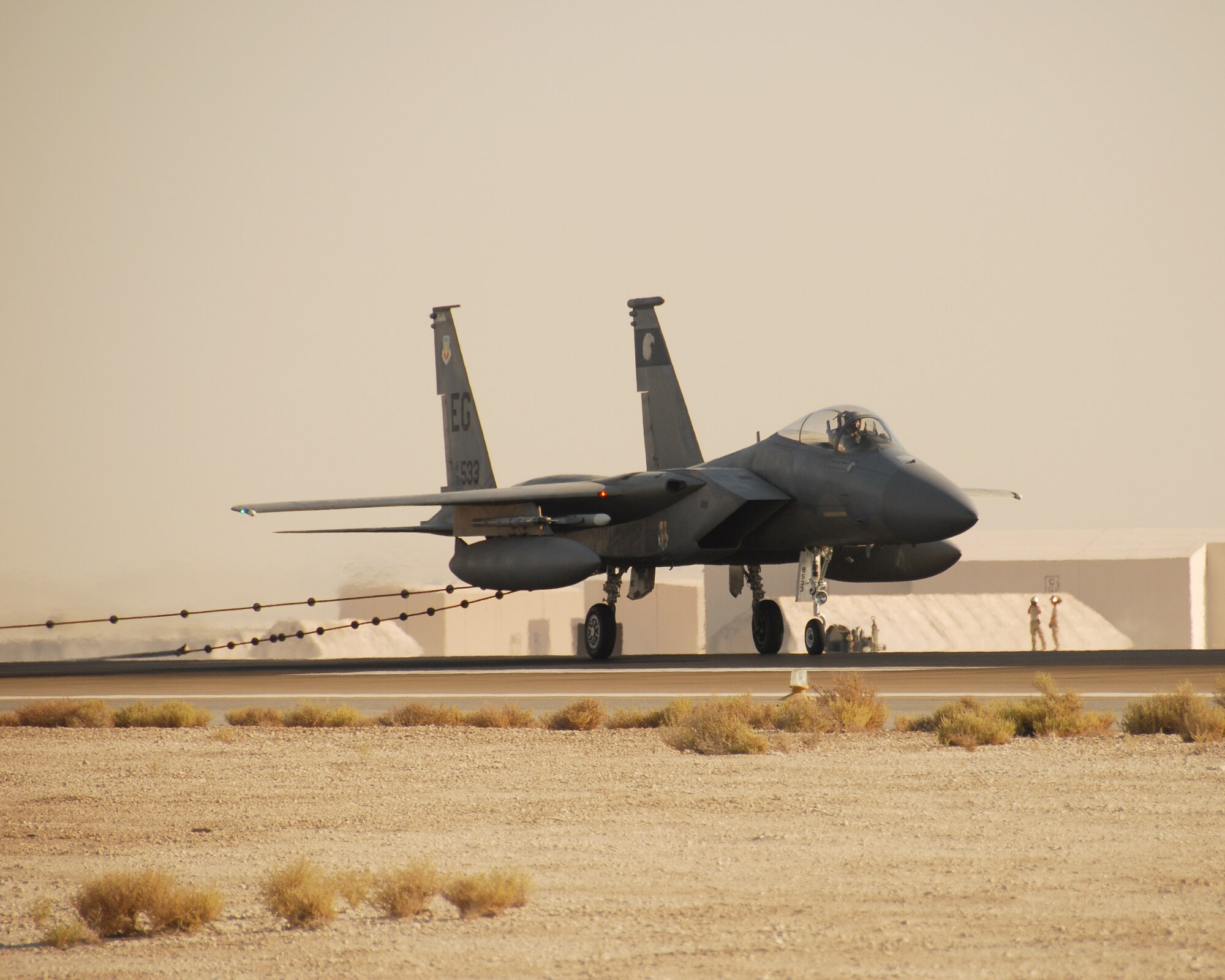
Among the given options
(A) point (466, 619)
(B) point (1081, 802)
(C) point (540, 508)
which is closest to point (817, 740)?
(B) point (1081, 802)

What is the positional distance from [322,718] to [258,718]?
0.73 metres

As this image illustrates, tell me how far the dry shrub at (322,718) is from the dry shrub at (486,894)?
833cm

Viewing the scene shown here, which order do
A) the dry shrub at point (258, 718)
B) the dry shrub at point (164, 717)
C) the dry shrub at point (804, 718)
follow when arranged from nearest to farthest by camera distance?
the dry shrub at point (804, 718) < the dry shrub at point (258, 718) < the dry shrub at point (164, 717)

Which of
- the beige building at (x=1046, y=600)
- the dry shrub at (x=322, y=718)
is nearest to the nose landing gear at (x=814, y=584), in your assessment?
the dry shrub at (x=322, y=718)

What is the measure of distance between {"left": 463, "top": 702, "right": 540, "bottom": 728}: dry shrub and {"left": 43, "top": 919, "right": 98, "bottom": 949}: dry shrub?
7931mm

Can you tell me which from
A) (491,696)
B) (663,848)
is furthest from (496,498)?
(663,848)

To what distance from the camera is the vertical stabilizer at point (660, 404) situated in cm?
2911

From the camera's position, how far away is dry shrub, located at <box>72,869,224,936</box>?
19.1 feet

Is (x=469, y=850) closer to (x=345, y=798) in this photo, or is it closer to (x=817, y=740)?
(x=345, y=798)

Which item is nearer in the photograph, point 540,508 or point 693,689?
point 693,689

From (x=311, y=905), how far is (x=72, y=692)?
1507cm

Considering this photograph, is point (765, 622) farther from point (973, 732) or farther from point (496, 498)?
point (973, 732)

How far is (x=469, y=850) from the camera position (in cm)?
754

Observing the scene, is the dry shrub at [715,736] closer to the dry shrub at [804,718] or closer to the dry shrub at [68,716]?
the dry shrub at [804,718]
